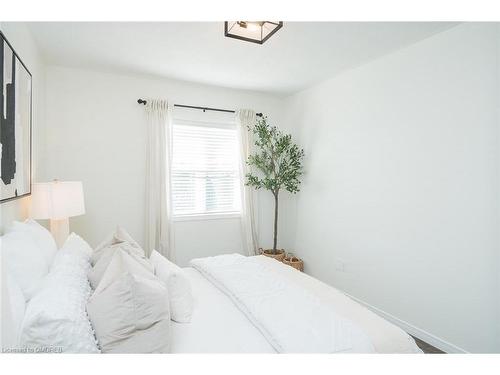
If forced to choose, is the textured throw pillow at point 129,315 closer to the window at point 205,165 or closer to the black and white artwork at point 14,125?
the black and white artwork at point 14,125

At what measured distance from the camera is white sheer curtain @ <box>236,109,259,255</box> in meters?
4.02

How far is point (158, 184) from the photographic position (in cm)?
353

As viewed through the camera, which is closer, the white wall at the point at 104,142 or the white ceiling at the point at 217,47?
the white ceiling at the point at 217,47

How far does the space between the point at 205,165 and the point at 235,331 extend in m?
2.69

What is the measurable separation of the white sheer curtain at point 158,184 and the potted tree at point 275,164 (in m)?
1.06

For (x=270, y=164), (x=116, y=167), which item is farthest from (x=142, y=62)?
(x=270, y=164)

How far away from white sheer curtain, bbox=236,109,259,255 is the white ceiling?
0.64 meters

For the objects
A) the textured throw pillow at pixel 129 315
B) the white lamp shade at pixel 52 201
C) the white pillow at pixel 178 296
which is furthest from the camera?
the white lamp shade at pixel 52 201

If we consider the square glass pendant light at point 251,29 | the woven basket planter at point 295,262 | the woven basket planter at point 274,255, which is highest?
the square glass pendant light at point 251,29

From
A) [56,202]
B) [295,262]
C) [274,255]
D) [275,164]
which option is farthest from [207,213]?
[56,202]

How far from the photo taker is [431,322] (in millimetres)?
2492

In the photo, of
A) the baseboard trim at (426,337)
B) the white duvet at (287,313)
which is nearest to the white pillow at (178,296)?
the white duvet at (287,313)

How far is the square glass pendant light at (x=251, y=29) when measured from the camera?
2.02 meters
